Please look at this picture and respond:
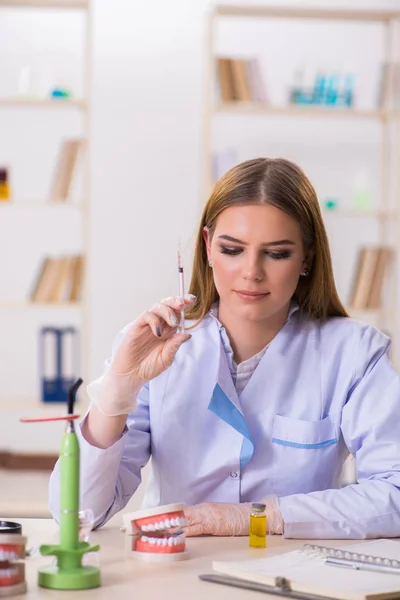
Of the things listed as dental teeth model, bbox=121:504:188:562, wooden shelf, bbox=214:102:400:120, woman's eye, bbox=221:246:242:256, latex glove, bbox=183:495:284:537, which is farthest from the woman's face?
wooden shelf, bbox=214:102:400:120

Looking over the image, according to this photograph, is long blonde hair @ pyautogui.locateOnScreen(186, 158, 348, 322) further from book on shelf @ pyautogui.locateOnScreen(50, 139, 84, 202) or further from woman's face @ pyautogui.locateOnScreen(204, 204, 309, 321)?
book on shelf @ pyautogui.locateOnScreen(50, 139, 84, 202)

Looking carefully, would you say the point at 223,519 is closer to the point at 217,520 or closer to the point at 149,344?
the point at 217,520

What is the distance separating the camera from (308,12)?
4527mm

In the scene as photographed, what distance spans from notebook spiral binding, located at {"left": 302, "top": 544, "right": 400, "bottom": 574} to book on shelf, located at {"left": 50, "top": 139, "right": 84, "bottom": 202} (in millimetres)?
3246

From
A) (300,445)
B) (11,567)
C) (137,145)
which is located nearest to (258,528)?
(300,445)

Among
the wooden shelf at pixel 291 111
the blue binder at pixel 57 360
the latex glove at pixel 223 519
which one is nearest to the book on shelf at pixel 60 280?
the blue binder at pixel 57 360

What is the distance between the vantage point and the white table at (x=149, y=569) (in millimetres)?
1244

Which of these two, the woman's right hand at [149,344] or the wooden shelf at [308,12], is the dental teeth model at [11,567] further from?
the wooden shelf at [308,12]

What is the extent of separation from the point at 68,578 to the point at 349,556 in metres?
0.41

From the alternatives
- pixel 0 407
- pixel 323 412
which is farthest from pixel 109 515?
pixel 0 407

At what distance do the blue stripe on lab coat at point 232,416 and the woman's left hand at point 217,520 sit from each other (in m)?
0.22

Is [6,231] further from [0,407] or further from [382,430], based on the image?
[382,430]

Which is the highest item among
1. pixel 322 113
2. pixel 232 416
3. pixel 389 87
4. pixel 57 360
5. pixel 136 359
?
pixel 389 87

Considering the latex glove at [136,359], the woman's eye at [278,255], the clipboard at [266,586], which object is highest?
the woman's eye at [278,255]
